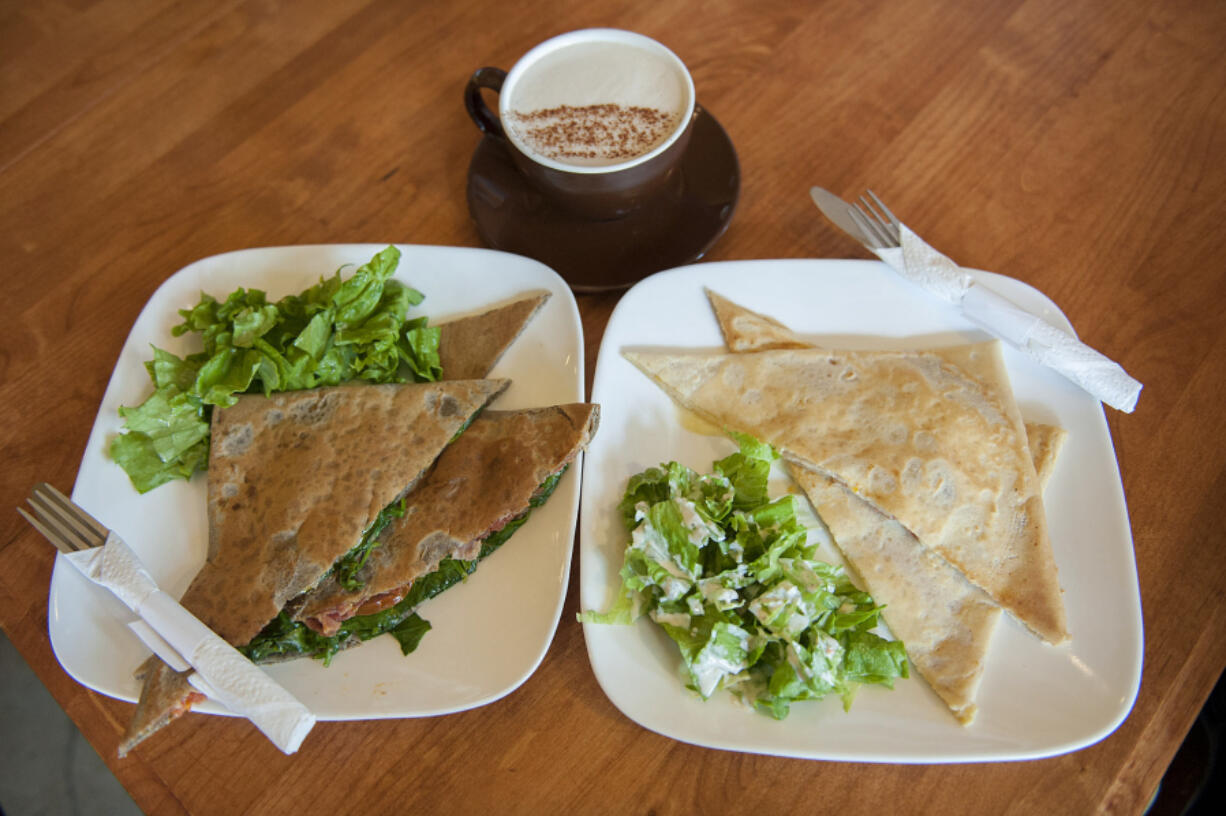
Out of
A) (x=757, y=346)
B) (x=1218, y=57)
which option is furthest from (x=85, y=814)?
(x=1218, y=57)

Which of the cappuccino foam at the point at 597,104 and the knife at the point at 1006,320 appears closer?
the knife at the point at 1006,320

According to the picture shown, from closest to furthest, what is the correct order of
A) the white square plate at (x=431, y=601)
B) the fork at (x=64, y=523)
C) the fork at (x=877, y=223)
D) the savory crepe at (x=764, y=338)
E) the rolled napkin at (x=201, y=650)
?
the rolled napkin at (x=201, y=650), the white square plate at (x=431, y=601), the fork at (x=64, y=523), the savory crepe at (x=764, y=338), the fork at (x=877, y=223)

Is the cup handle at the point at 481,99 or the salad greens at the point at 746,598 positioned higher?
the cup handle at the point at 481,99

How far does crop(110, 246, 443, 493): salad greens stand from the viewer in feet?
5.31

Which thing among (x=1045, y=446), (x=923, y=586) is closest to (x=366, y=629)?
(x=923, y=586)

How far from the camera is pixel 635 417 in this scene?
1600 millimetres

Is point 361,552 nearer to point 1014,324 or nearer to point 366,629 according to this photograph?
point 366,629

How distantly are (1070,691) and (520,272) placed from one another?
1.30m

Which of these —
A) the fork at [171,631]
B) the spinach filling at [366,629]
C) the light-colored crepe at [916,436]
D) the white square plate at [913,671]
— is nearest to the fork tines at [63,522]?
the fork at [171,631]

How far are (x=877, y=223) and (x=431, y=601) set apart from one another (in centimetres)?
123

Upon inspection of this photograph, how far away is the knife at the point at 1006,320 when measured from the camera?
5.03ft

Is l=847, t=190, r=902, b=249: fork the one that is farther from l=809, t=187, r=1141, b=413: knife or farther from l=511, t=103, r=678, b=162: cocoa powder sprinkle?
l=511, t=103, r=678, b=162: cocoa powder sprinkle

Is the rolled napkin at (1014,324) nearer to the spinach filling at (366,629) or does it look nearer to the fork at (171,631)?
the spinach filling at (366,629)

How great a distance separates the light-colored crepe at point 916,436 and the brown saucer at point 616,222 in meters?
0.28
